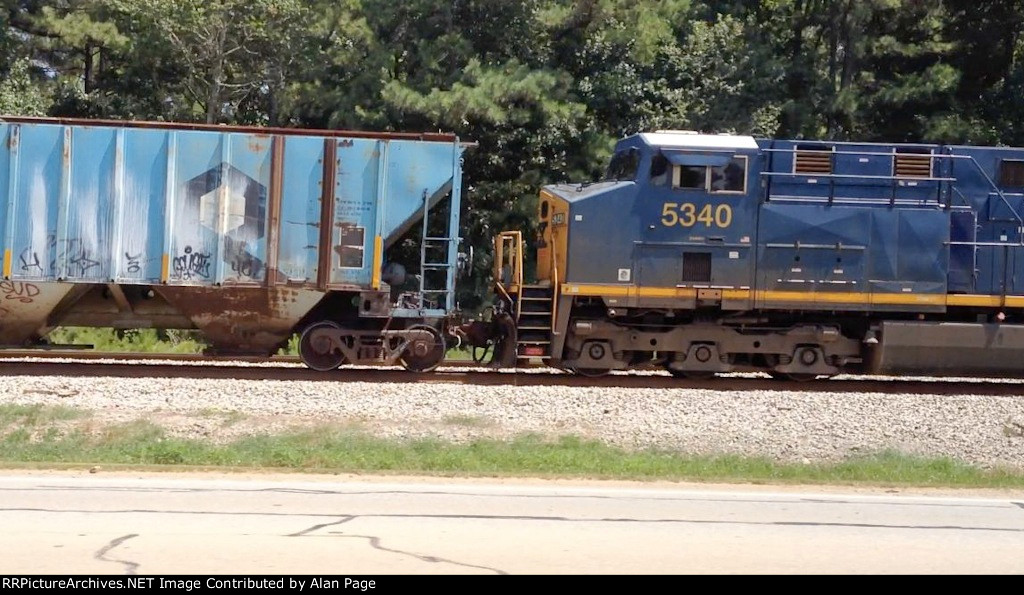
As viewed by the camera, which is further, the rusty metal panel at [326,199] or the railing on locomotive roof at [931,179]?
the railing on locomotive roof at [931,179]

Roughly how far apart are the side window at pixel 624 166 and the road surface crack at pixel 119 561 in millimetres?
10744

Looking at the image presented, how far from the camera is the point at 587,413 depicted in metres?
13.0

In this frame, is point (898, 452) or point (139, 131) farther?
point (139, 131)

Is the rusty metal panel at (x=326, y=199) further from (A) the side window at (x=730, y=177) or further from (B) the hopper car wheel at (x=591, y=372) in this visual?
(A) the side window at (x=730, y=177)

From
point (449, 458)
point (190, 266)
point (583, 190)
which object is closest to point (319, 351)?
point (190, 266)

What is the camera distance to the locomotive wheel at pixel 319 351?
51.9 ft

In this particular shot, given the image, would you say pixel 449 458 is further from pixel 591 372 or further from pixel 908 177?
pixel 908 177

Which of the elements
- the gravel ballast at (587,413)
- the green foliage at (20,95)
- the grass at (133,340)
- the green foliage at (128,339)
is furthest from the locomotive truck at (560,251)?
the green foliage at (20,95)

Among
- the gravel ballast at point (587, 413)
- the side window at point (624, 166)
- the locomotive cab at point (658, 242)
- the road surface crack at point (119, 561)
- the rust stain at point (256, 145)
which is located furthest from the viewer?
the side window at point (624, 166)

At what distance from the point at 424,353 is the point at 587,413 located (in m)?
3.67

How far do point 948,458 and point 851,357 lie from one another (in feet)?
16.9
